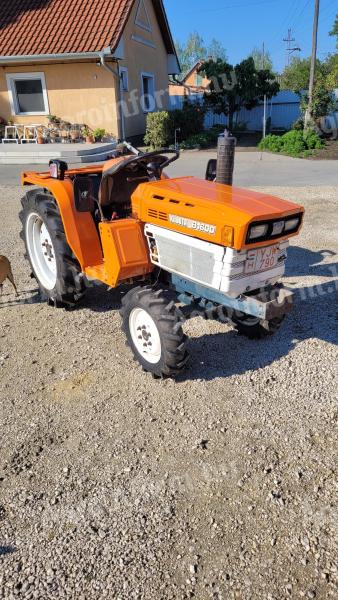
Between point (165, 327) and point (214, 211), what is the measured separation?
0.84 m

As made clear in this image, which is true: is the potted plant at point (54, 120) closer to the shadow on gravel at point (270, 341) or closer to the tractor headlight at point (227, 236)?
the shadow on gravel at point (270, 341)

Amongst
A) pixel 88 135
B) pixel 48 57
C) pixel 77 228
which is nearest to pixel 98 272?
pixel 77 228

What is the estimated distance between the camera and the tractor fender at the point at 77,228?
12.7 feet

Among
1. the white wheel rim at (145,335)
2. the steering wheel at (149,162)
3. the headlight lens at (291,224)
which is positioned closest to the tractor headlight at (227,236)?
the headlight lens at (291,224)

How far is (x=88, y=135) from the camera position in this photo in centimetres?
1589

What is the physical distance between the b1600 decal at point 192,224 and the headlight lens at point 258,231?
24 cm

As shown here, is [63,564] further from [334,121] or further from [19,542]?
[334,121]

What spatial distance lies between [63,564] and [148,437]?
3.04 feet

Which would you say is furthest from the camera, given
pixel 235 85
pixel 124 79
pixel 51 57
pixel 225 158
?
pixel 235 85

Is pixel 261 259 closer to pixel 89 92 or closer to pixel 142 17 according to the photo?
pixel 89 92

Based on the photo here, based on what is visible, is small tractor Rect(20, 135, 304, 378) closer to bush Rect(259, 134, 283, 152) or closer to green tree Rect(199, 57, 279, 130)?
bush Rect(259, 134, 283, 152)

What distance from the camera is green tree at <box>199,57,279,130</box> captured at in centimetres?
2114

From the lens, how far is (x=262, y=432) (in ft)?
9.58

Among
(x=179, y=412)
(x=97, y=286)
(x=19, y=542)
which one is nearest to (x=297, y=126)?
(x=97, y=286)
